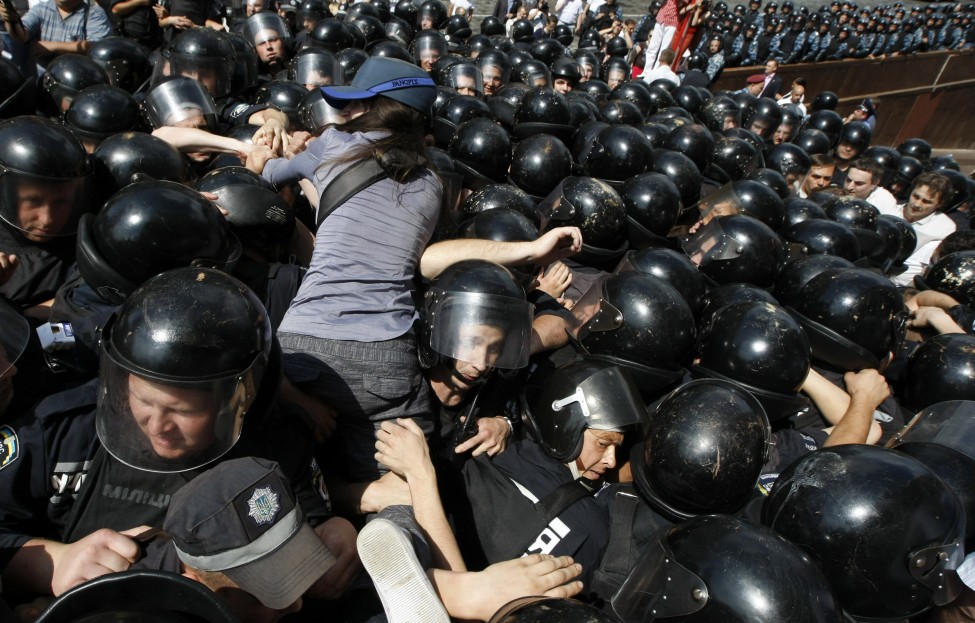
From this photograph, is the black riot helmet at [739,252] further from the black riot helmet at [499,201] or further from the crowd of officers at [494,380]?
the black riot helmet at [499,201]

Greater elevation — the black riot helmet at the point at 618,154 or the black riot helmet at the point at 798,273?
the black riot helmet at the point at 618,154

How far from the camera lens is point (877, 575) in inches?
95.1

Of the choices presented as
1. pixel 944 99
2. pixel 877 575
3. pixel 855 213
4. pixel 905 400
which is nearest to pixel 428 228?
pixel 877 575

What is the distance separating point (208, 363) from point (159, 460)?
0.35 m

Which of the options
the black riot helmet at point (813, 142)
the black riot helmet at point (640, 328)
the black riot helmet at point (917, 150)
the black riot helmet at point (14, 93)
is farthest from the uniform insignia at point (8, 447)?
the black riot helmet at point (917, 150)

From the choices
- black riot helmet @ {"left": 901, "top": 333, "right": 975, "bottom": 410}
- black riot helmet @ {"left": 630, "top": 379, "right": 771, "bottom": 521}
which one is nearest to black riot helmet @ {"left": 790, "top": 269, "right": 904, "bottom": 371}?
black riot helmet @ {"left": 901, "top": 333, "right": 975, "bottom": 410}

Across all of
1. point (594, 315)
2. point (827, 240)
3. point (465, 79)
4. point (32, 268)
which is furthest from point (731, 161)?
point (32, 268)

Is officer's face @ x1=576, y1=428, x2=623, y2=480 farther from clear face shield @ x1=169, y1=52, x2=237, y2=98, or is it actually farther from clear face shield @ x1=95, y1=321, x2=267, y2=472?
clear face shield @ x1=169, y1=52, x2=237, y2=98

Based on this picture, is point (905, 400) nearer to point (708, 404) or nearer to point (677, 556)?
point (708, 404)

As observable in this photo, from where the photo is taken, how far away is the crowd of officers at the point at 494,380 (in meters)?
2.04

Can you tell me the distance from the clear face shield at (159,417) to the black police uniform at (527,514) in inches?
41.6

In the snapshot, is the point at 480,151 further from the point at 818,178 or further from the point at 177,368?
the point at 818,178

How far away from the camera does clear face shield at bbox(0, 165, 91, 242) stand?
3.05 meters

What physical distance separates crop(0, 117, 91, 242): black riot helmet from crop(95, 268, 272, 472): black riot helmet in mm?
1412
